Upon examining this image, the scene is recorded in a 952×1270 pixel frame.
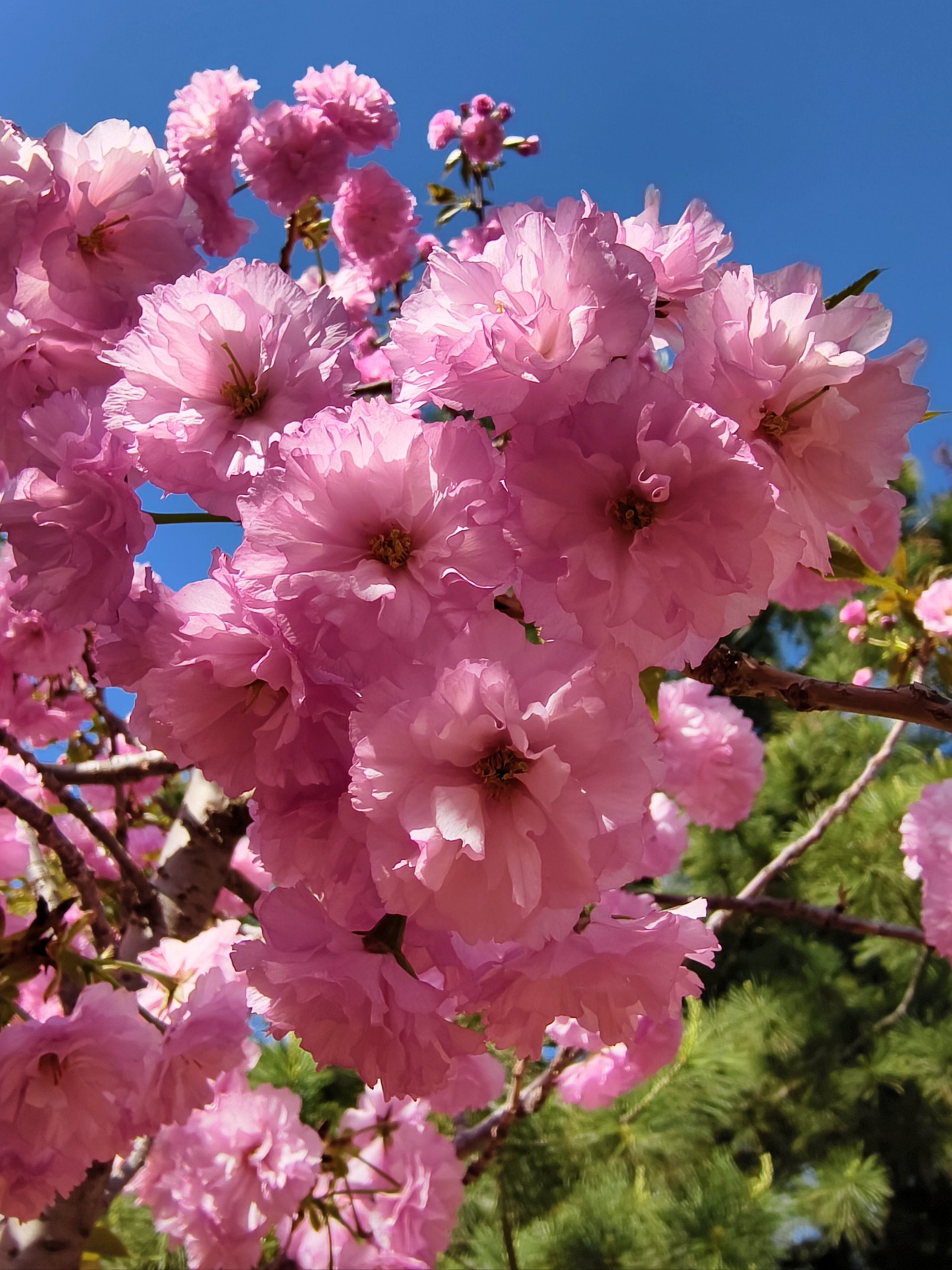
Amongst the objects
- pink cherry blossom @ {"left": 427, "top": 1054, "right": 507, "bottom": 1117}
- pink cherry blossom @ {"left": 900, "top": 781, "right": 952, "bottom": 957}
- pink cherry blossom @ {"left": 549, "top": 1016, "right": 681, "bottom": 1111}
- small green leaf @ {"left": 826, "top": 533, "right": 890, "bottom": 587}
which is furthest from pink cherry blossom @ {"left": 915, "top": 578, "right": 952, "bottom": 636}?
pink cherry blossom @ {"left": 427, "top": 1054, "right": 507, "bottom": 1117}

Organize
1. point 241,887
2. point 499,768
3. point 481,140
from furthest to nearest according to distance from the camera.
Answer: point 481,140 < point 241,887 < point 499,768

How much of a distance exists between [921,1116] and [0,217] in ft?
15.6

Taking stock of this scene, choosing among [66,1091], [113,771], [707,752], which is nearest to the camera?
[66,1091]

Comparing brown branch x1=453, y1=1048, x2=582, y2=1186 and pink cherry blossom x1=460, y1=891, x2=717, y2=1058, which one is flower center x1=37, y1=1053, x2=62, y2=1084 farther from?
brown branch x1=453, y1=1048, x2=582, y2=1186

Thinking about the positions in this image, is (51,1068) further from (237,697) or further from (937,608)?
(937,608)

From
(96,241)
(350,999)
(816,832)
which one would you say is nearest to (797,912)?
(816,832)

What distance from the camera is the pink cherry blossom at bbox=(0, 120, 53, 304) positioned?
2.52 ft

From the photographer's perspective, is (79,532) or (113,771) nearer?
(79,532)

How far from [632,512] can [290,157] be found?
5.01 ft

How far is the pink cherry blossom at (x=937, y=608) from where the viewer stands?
1742 mm

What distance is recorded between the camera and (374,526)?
53 cm

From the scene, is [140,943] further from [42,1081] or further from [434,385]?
[434,385]

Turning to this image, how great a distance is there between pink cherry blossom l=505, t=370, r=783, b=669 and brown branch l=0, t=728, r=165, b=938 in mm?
1151

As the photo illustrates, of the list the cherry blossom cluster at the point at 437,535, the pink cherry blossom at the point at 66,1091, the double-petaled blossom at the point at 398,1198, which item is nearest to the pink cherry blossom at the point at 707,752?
the double-petaled blossom at the point at 398,1198
